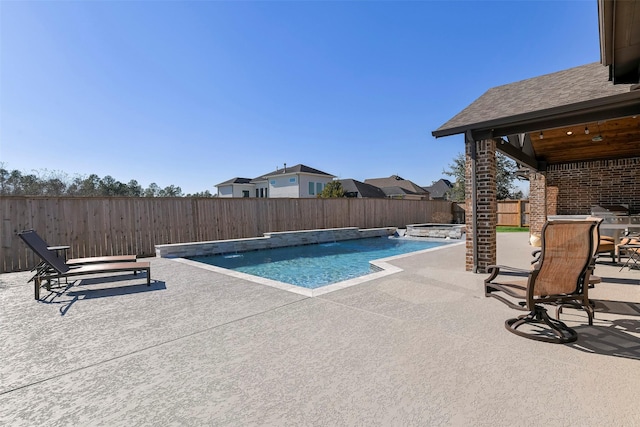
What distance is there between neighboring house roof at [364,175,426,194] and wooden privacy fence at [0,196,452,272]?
31.3m

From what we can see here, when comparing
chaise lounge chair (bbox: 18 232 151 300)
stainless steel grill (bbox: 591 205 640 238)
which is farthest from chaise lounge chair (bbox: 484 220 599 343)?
stainless steel grill (bbox: 591 205 640 238)

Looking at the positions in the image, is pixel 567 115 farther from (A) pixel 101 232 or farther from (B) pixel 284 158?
(B) pixel 284 158

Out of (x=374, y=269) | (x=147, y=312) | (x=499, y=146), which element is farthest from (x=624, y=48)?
(x=147, y=312)

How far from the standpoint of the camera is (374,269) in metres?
7.22

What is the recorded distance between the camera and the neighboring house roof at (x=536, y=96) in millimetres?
5023

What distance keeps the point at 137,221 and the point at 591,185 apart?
612 inches

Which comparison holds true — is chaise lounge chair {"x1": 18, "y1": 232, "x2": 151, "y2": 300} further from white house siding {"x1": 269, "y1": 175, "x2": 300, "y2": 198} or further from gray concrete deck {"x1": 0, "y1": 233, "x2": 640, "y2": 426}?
white house siding {"x1": 269, "y1": 175, "x2": 300, "y2": 198}

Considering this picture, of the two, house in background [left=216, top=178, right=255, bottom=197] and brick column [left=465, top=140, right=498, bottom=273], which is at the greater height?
house in background [left=216, top=178, right=255, bottom=197]

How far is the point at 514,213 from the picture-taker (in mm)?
19562

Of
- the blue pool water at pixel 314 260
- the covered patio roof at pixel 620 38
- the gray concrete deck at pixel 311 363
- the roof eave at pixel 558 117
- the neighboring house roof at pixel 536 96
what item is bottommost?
the blue pool water at pixel 314 260

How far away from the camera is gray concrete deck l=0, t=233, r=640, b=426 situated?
6.50 feet

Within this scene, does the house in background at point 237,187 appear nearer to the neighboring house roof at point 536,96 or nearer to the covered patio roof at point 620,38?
the neighboring house roof at point 536,96

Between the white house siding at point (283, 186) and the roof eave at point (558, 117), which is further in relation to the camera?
the white house siding at point (283, 186)

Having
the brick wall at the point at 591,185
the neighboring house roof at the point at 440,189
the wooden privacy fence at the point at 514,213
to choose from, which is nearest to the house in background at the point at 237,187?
the wooden privacy fence at the point at 514,213
